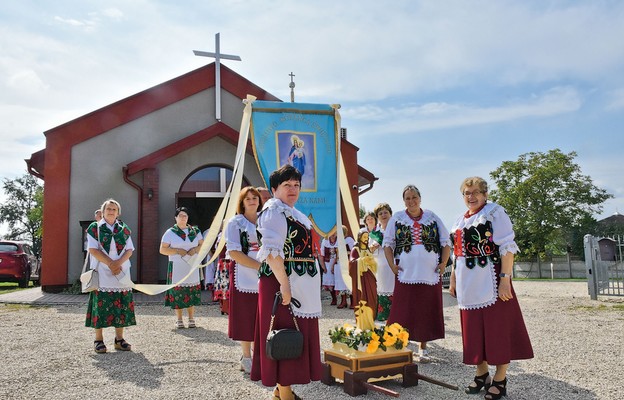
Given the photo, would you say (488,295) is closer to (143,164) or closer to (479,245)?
(479,245)

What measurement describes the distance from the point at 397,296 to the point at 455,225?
4.59 feet

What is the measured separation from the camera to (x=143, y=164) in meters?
14.9

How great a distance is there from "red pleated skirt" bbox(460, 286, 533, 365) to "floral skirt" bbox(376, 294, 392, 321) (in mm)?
2449

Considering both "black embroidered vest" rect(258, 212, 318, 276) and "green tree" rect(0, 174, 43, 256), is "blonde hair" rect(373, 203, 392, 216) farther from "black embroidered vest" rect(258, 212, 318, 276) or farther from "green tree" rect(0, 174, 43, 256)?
"green tree" rect(0, 174, 43, 256)

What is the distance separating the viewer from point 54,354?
680 cm

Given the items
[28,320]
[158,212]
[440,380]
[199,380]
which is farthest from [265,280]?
[158,212]

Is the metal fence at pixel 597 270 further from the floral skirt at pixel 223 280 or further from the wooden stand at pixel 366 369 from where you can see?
the wooden stand at pixel 366 369

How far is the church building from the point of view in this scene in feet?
48.8

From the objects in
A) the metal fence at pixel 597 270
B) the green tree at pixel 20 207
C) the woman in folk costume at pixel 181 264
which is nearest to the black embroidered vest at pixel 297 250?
the woman in folk costume at pixel 181 264

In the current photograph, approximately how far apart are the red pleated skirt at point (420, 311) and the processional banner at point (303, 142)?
3048 mm

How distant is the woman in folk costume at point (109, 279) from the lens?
6844mm

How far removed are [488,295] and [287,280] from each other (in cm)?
193

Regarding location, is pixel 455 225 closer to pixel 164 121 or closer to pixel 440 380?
pixel 440 380

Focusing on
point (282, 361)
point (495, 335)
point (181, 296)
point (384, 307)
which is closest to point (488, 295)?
point (495, 335)
